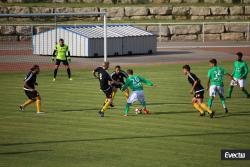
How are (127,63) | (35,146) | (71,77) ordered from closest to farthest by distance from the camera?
1. (35,146)
2. (71,77)
3. (127,63)

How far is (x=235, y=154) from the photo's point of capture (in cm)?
1856

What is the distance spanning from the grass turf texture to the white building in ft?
51.7

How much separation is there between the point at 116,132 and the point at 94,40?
87.6 feet

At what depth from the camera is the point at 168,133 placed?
2206cm

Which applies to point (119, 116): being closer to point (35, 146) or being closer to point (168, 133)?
point (168, 133)

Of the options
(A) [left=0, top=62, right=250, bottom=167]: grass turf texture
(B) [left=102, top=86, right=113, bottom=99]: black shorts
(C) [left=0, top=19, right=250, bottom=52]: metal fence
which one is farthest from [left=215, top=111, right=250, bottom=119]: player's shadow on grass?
(C) [left=0, top=19, right=250, bottom=52]: metal fence

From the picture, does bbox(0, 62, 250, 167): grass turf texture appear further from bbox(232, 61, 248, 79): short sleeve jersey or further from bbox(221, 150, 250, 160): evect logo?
bbox(232, 61, 248, 79): short sleeve jersey

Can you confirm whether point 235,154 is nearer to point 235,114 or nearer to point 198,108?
point 198,108

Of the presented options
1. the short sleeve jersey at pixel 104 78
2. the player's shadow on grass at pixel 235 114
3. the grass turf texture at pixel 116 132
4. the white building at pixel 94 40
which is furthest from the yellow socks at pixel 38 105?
the white building at pixel 94 40

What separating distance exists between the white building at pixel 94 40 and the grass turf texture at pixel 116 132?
15769mm

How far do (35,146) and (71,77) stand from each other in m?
18.8

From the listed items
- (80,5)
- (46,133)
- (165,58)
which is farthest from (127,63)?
(46,133)

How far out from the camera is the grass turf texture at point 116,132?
1848 cm

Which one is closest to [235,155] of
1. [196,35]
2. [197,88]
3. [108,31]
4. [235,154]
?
[235,154]
